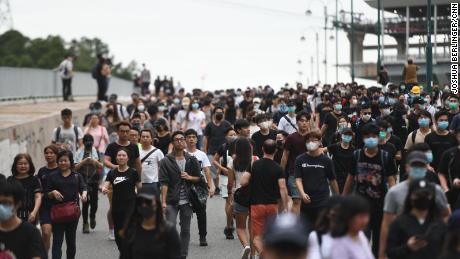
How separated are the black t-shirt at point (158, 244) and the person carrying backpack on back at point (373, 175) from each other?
13.1ft

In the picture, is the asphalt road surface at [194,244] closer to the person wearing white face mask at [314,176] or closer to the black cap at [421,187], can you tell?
the person wearing white face mask at [314,176]

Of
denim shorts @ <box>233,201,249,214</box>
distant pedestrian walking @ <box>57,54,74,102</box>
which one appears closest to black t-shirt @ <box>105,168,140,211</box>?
denim shorts @ <box>233,201,249,214</box>

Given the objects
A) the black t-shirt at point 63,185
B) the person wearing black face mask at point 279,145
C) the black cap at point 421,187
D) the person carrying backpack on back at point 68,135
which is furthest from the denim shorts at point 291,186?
the black cap at point 421,187

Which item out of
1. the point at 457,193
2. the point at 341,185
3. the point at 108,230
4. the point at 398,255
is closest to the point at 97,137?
the point at 108,230

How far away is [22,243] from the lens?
895 centimetres

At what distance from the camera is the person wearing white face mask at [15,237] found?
889 centimetres

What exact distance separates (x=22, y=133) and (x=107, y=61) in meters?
14.5

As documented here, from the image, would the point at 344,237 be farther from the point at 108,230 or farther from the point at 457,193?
the point at 108,230

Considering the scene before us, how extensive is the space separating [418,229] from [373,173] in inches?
145

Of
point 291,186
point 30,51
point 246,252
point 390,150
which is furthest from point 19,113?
point 30,51

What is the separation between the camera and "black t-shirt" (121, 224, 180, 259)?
8.49 meters

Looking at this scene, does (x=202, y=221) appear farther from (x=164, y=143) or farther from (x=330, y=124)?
(x=330, y=124)

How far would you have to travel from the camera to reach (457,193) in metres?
12.4

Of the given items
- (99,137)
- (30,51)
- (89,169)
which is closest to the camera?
(89,169)
